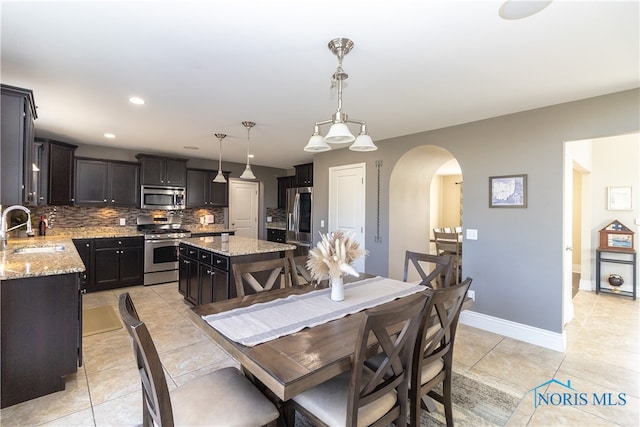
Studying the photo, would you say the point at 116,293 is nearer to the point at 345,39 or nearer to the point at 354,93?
the point at 354,93

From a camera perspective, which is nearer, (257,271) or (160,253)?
(257,271)

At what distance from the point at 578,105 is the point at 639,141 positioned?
296 cm

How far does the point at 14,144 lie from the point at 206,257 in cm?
197

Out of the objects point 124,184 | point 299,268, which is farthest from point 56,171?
point 299,268

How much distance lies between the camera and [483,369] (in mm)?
2598

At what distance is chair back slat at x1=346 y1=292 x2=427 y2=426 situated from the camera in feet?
3.85

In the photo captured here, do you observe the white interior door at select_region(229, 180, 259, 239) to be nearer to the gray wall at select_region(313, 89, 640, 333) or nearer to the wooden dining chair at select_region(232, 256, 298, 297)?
the gray wall at select_region(313, 89, 640, 333)

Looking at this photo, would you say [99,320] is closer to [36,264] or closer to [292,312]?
[36,264]

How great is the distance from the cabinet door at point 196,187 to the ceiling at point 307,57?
249 centimetres

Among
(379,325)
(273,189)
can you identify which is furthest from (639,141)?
(273,189)

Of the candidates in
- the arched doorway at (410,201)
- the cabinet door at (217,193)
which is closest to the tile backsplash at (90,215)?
the cabinet door at (217,193)

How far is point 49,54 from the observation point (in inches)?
83.6

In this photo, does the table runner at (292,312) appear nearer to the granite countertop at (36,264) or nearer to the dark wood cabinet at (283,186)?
the granite countertop at (36,264)

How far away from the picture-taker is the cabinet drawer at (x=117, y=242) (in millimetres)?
4719
